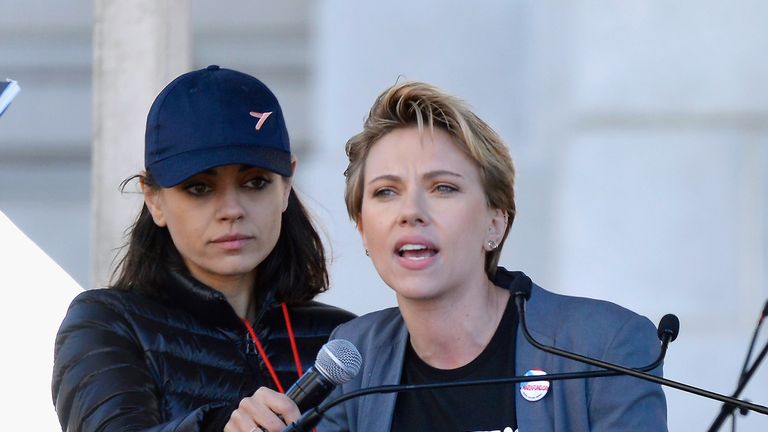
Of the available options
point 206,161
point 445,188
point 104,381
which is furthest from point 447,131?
point 104,381

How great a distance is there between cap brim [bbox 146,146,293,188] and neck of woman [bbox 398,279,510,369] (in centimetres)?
40

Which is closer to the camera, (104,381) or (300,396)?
(300,396)

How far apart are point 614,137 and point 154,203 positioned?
11.6 feet

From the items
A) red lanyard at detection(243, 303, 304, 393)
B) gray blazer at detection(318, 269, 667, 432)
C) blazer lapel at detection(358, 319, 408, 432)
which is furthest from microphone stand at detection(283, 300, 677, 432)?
red lanyard at detection(243, 303, 304, 393)

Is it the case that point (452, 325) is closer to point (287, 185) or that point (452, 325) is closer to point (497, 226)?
point (497, 226)

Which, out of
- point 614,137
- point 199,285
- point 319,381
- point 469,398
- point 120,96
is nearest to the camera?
point 319,381

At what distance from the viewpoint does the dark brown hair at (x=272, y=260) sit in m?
2.94

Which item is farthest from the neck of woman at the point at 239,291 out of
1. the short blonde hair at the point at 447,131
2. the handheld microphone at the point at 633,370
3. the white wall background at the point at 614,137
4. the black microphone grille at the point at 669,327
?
the white wall background at the point at 614,137

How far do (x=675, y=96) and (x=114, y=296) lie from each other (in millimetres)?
3655

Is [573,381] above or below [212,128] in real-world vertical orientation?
below

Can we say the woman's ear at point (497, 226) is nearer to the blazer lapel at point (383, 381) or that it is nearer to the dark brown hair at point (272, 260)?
the blazer lapel at point (383, 381)

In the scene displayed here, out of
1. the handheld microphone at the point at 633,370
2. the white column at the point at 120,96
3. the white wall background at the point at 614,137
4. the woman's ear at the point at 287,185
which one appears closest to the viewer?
the handheld microphone at the point at 633,370

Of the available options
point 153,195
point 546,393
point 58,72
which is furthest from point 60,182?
point 546,393

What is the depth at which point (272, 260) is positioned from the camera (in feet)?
9.91
